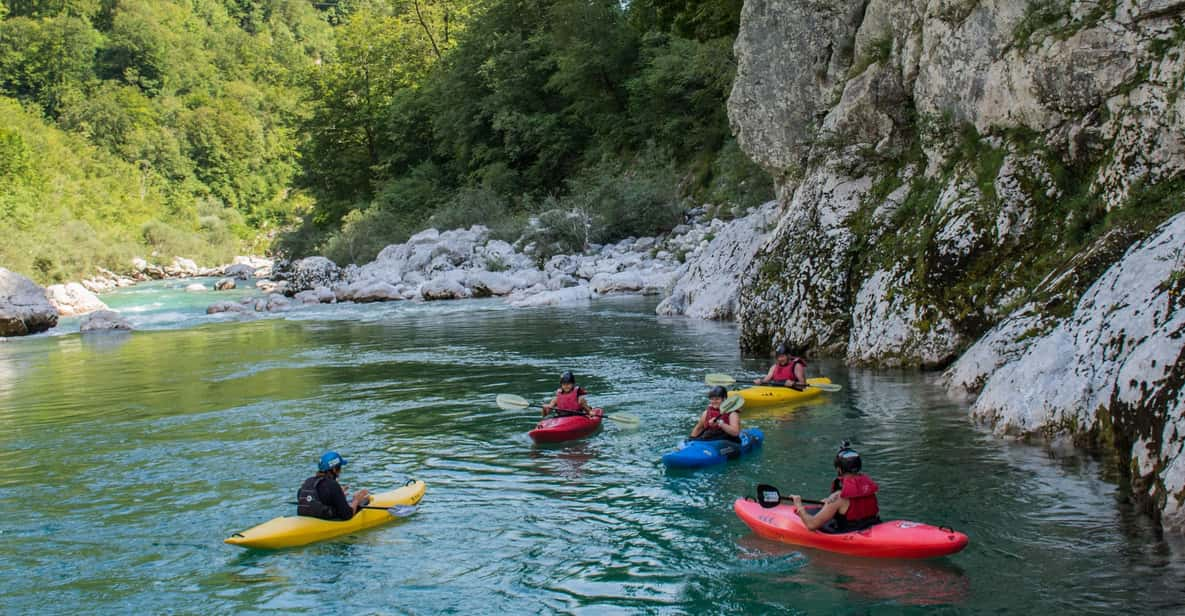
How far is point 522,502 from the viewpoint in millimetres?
8305

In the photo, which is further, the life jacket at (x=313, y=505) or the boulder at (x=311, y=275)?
the boulder at (x=311, y=275)

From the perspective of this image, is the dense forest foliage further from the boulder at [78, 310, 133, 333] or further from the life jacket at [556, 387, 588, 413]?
the life jacket at [556, 387, 588, 413]

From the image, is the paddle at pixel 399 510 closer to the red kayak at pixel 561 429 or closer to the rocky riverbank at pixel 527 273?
the red kayak at pixel 561 429

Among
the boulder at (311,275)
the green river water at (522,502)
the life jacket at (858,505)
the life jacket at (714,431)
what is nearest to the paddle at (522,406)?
the green river water at (522,502)

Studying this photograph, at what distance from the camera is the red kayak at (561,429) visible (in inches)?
416

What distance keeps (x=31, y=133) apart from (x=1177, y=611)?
65359mm

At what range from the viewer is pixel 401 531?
25.4 feet

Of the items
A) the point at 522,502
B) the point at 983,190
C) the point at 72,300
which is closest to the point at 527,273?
the point at 72,300

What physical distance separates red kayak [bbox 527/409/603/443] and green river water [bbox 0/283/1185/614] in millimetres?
214

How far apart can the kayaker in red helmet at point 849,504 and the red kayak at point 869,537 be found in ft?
0.21

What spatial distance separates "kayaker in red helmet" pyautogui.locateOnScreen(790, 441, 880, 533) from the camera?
6.75 metres

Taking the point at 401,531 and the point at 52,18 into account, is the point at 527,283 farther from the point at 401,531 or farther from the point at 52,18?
the point at 52,18

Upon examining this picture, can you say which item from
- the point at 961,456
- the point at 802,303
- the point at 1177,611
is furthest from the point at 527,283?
the point at 1177,611

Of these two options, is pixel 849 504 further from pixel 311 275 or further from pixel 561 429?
pixel 311 275
